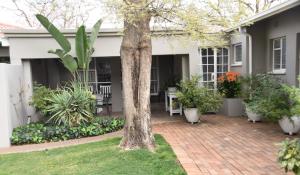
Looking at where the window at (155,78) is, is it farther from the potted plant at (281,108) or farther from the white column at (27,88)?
the potted plant at (281,108)

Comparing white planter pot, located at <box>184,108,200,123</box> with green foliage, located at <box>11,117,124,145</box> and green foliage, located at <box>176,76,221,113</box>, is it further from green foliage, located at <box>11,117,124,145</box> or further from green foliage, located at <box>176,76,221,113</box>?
green foliage, located at <box>11,117,124,145</box>

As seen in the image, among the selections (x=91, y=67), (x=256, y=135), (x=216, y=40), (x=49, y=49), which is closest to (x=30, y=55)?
(x=49, y=49)

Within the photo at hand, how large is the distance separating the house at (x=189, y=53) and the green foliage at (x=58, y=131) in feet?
1.19

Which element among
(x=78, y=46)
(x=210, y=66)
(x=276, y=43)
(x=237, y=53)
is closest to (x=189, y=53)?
(x=210, y=66)

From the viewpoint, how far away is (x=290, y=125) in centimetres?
838

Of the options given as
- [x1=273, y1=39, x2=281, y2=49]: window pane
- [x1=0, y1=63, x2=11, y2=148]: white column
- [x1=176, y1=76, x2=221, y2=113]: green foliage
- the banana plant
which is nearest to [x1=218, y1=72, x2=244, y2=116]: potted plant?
[x1=176, y1=76, x2=221, y2=113]: green foliage

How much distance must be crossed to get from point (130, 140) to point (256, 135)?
3580 mm

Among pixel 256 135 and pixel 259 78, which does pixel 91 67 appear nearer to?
pixel 259 78

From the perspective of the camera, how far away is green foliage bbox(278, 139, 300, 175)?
177 inches

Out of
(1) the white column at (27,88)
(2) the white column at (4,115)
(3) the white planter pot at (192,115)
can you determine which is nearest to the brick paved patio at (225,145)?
(3) the white planter pot at (192,115)

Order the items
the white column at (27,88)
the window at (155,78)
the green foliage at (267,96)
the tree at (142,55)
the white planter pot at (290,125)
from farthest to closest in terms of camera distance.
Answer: the window at (155,78) → the white column at (27,88) → the green foliage at (267,96) → the white planter pot at (290,125) → the tree at (142,55)

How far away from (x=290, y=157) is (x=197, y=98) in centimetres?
609

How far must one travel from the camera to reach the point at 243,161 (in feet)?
20.6

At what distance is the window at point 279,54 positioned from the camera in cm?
1036
